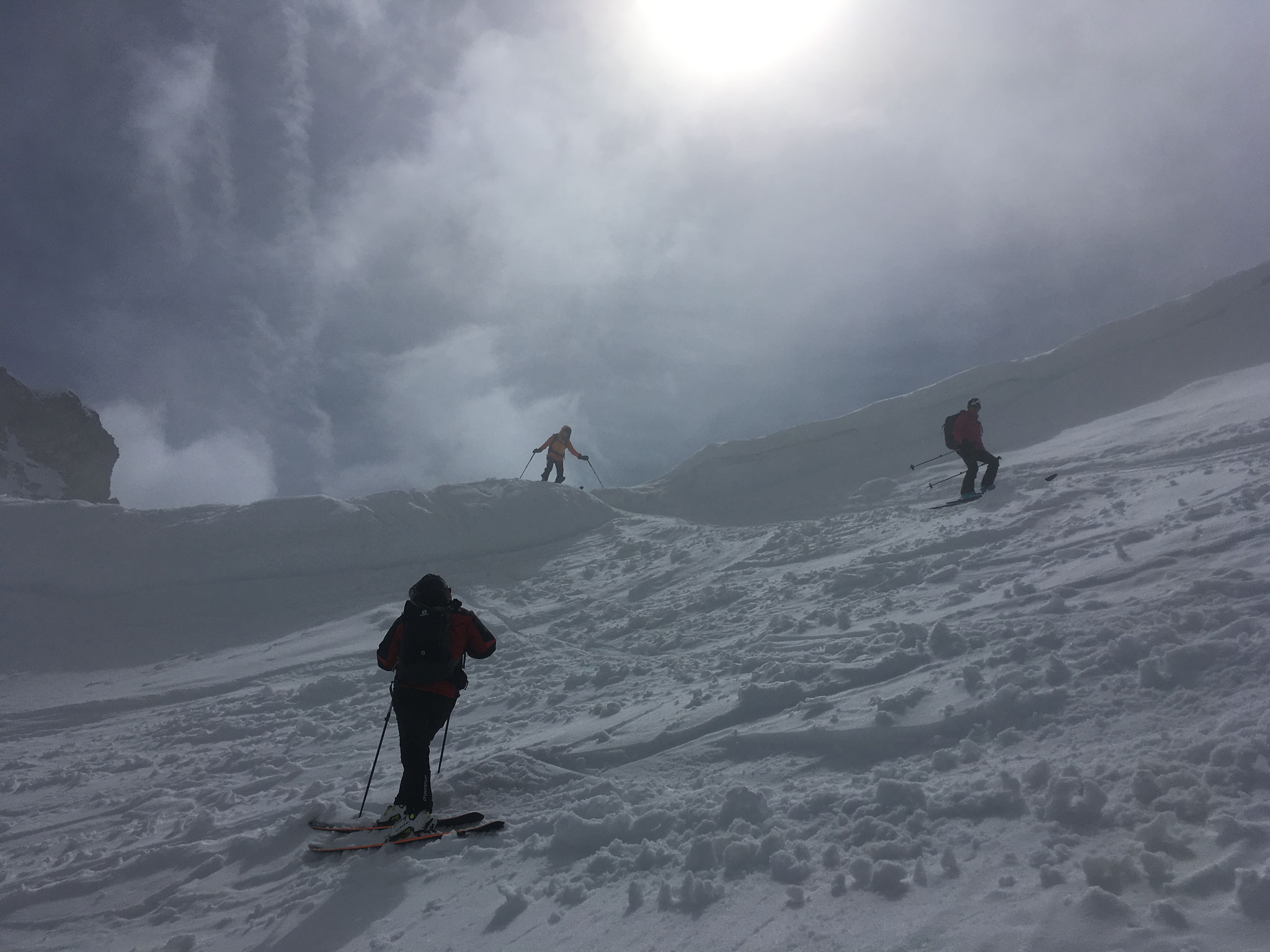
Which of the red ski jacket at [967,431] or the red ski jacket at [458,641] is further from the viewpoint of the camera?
the red ski jacket at [967,431]

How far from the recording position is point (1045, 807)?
3260mm

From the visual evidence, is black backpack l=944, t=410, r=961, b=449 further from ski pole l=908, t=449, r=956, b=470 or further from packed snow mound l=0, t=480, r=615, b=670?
packed snow mound l=0, t=480, r=615, b=670

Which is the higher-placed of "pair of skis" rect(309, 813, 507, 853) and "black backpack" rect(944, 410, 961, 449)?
"black backpack" rect(944, 410, 961, 449)

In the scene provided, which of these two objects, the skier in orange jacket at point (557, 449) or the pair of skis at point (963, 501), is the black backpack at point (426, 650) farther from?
the skier in orange jacket at point (557, 449)

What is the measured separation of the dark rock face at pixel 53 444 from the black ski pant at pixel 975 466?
92.4m

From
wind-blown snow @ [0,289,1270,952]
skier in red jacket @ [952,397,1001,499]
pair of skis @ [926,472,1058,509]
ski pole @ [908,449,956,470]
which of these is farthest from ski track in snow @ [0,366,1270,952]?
ski pole @ [908,449,956,470]

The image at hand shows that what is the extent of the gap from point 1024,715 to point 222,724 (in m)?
8.01

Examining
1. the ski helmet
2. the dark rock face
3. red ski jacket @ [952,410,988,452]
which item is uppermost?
the dark rock face

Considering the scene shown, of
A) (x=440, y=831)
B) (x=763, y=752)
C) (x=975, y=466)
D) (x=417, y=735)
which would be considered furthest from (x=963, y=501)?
(x=440, y=831)

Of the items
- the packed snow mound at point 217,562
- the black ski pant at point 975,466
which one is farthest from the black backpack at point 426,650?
the black ski pant at point 975,466

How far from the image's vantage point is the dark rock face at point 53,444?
76.7 m

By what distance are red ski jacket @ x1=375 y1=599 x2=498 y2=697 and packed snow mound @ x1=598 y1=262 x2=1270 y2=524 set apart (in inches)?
402

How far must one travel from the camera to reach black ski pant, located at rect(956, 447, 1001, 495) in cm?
1157

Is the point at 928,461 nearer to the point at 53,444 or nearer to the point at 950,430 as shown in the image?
the point at 950,430
